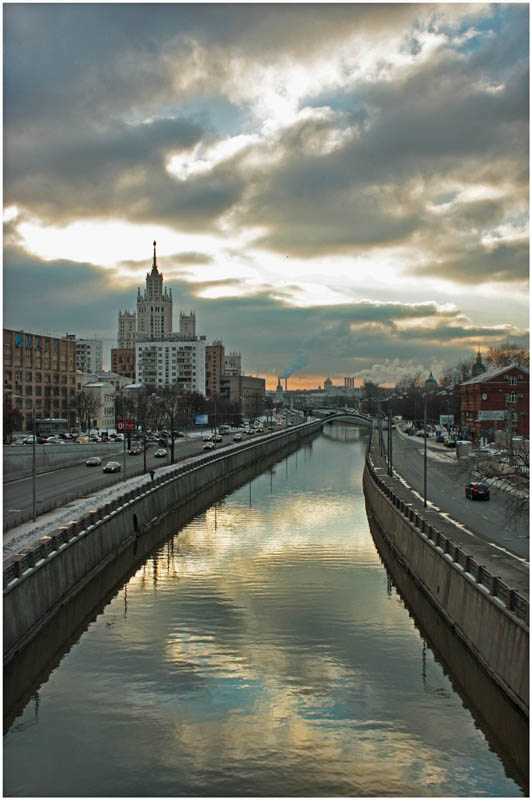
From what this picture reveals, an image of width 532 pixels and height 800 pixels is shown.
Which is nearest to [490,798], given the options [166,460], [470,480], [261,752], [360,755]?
[360,755]

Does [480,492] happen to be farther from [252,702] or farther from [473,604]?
[252,702]

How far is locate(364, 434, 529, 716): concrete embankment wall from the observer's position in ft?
59.3

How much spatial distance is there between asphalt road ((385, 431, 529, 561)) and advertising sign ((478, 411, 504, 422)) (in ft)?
→ 47.4

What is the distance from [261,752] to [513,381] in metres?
83.4

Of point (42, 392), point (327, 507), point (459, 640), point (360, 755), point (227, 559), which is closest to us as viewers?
point (360, 755)

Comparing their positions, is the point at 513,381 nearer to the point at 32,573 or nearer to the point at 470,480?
the point at 470,480

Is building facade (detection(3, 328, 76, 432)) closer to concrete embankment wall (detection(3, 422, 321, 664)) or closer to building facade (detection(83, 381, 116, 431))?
building facade (detection(83, 381, 116, 431))

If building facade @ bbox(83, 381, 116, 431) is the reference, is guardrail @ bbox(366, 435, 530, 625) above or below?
below

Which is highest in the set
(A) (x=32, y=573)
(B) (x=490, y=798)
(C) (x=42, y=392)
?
(C) (x=42, y=392)

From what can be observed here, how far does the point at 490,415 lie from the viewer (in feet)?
306

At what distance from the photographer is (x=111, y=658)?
79.2 ft

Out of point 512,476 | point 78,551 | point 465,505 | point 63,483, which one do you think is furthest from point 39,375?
point 512,476

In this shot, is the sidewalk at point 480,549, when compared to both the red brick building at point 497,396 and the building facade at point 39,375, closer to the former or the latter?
the red brick building at point 497,396

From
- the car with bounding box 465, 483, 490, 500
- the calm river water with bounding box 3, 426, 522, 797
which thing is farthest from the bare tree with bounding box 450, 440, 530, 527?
the calm river water with bounding box 3, 426, 522, 797
